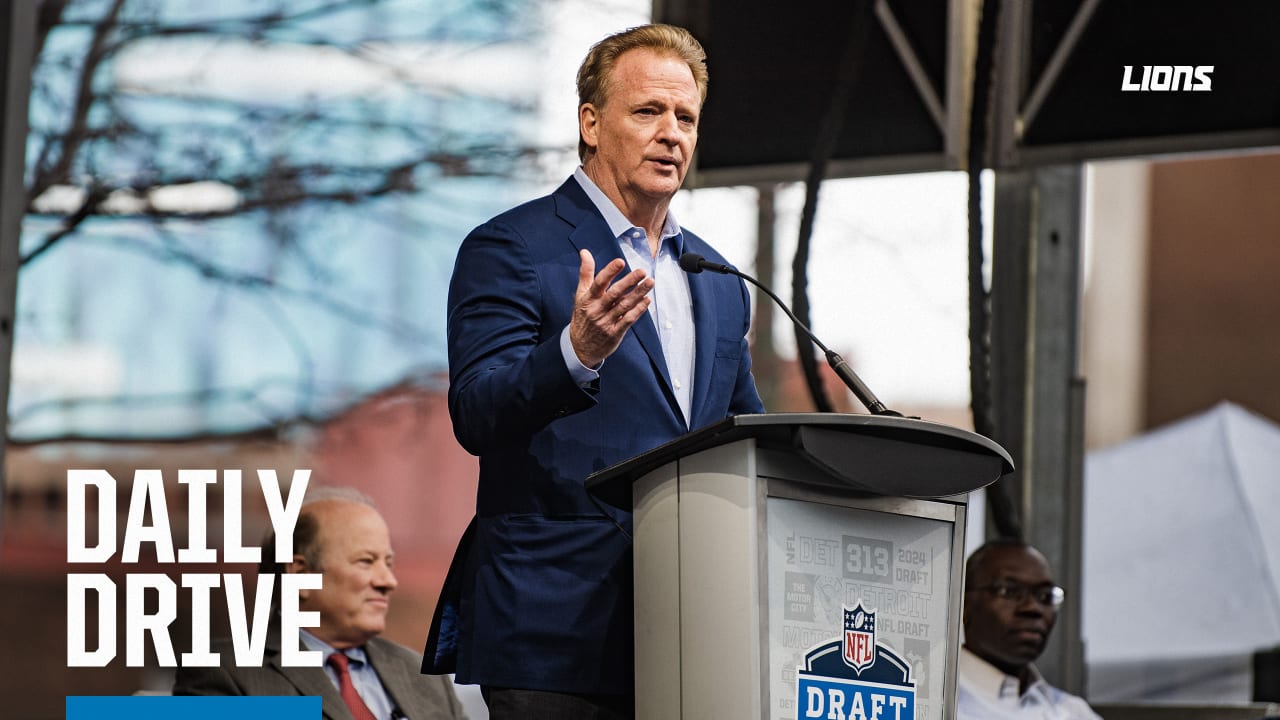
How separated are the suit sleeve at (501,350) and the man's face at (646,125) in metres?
0.18

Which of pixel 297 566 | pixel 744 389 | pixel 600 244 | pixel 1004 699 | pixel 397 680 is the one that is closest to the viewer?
pixel 600 244

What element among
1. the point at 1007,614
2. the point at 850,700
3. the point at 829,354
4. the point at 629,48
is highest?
the point at 629,48

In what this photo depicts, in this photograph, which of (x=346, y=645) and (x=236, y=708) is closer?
(x=236, y=708)

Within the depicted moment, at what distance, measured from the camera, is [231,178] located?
5.79 meters

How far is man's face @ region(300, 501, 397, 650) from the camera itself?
12.5 feet

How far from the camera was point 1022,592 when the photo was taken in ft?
13.8

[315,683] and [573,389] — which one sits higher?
[573,389]

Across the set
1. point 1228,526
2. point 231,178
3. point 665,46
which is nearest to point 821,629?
point 665,46

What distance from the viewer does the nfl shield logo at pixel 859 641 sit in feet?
6.21

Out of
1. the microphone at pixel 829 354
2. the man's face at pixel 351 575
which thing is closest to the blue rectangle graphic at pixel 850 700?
the microphone at pixel 829 354

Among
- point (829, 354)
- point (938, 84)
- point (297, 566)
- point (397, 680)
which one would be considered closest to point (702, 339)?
point (829, 354)

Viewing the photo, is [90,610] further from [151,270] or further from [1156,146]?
[1156,146]

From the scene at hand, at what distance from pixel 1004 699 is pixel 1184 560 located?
2693 millimetres

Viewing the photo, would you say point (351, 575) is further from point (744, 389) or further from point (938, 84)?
point (938, 84)
